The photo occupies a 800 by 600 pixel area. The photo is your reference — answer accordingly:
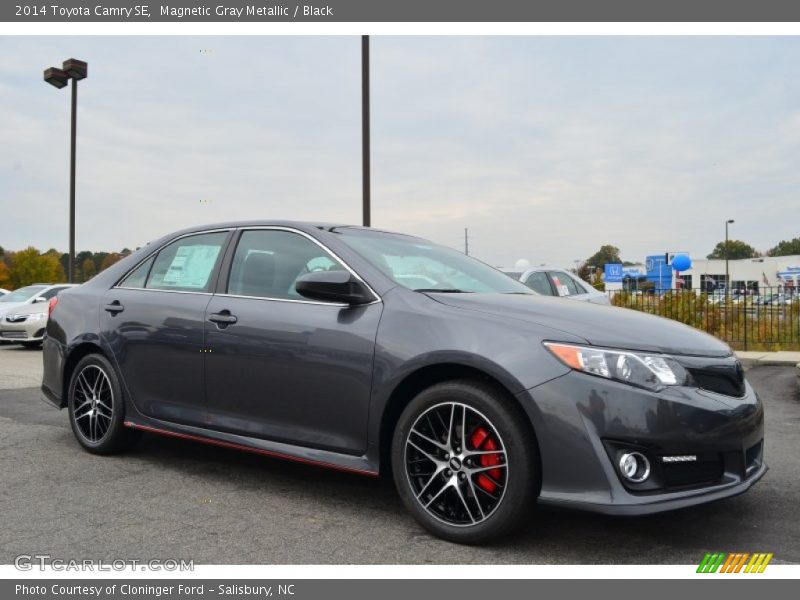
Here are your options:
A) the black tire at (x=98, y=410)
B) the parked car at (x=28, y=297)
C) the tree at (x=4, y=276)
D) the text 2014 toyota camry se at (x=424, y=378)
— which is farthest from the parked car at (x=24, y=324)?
the tree at (x=4, y=276)

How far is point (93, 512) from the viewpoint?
3854 millimetres

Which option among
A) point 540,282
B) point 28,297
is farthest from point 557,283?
point 28,297

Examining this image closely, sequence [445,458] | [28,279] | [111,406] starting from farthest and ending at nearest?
[28,279], [111,406], [445,458]

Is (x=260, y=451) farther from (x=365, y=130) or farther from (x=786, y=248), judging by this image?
(x=786, y=248)

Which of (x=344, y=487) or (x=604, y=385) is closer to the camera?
(x=604, y=385)

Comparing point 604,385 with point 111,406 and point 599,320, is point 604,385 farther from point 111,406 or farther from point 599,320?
point 111,406

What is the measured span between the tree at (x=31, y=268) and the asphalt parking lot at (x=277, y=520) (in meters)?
107

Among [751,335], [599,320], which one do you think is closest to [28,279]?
[751,335]

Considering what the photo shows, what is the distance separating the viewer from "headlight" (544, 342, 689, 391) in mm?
3174

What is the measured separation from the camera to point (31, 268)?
102312mm

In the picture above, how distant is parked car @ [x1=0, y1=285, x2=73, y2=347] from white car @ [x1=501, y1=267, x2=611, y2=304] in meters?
9.76

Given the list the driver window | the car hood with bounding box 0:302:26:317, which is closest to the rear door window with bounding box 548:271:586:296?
the driver window

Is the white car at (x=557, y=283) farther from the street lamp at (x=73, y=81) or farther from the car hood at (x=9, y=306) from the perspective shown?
the street lamp at (x=73, y=81)
